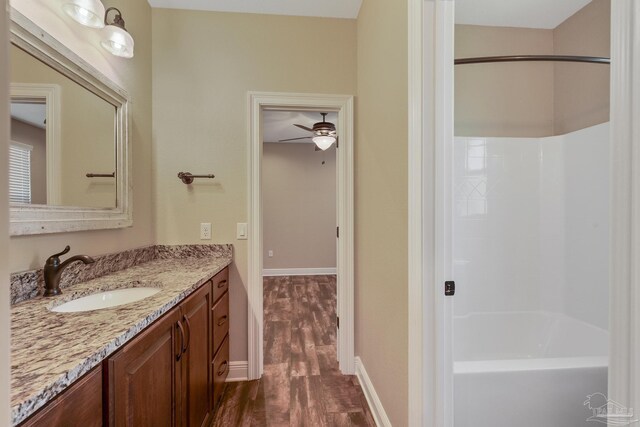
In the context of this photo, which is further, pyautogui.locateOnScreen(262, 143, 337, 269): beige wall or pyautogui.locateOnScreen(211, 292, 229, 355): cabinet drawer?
pyautogui.locateOnScreen(262, 143, 337, 269): beige wall

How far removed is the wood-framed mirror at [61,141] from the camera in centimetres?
107

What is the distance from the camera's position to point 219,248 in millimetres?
2039

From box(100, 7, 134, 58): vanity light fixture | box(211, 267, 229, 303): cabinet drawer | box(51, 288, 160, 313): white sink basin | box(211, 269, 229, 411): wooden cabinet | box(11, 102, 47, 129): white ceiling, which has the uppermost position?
box(100, 7, 134, 58): vanity light fixture

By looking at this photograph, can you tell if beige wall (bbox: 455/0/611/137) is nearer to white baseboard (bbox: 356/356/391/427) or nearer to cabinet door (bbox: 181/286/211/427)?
white baseboard (bbox: 356/356/391/427)

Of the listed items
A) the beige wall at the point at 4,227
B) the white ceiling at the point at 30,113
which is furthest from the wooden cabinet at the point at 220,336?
the beige wall at the point at 4,227

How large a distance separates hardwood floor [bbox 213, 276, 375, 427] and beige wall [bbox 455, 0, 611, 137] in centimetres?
209

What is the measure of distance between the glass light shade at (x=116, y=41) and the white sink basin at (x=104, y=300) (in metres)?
1.31

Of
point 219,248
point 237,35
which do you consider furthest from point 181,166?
point 237,35

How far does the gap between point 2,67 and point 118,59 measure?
170cm

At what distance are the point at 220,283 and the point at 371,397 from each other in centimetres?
122

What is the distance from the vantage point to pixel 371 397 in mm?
1711

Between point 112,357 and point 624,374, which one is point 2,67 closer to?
point 112,357

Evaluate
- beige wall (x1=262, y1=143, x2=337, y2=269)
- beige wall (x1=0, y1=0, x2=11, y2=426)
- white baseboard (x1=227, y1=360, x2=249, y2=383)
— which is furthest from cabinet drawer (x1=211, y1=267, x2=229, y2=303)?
beige wall (x1=262, y1=143, x2=337, y2=269)

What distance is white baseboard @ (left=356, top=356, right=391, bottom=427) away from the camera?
1.50m
